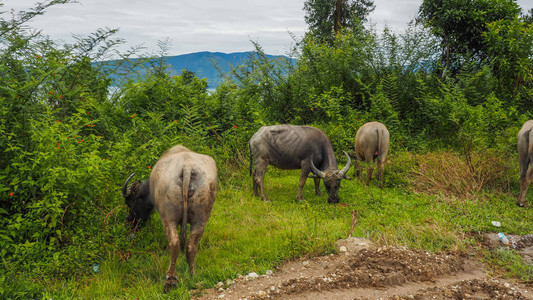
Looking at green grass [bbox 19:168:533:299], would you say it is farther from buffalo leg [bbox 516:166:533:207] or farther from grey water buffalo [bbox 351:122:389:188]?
grey water buffalo [bbox 351:122:389:188]

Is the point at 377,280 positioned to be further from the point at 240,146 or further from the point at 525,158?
the point at 240,146

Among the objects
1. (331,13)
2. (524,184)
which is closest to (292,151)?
(524,184)

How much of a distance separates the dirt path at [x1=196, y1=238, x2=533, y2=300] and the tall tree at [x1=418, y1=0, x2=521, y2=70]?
11.4 metres

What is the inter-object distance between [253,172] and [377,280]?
4.73 meters

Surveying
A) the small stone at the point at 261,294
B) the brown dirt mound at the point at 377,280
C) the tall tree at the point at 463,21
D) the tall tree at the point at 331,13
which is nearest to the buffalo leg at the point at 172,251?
the brown dirt mound at the point at 377,280

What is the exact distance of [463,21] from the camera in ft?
48.8

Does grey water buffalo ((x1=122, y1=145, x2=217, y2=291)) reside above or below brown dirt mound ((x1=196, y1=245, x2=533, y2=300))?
above

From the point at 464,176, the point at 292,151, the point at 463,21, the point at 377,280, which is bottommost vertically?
the point at 377,280

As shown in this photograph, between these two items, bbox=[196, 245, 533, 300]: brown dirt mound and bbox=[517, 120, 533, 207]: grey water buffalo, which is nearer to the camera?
bbox=[196, 245, 533, 300]: brown dirt mound

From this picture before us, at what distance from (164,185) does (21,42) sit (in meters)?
3.38

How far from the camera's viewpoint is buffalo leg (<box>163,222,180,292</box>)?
4.51 metres

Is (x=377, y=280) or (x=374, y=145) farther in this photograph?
(x=374, y=145)

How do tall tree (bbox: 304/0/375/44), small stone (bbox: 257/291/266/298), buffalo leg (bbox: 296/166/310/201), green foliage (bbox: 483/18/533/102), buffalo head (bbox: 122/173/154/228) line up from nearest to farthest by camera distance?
1. small stone (bbox: 257/291/266/298)
2. buffalo head (bbox: 122/173/154/228)
3. buffalo leg (bbox: 296/166/310/201)
4. green foliage (bbox: 483/18/533/102)
5. tall tree (bbox: 304/0/375/44)

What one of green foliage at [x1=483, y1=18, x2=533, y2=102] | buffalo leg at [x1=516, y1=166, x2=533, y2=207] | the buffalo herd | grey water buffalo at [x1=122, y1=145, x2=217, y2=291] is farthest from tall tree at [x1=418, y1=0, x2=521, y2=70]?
grey water buffalo at [x1=122, y1=145, x2=217, y2=291]
